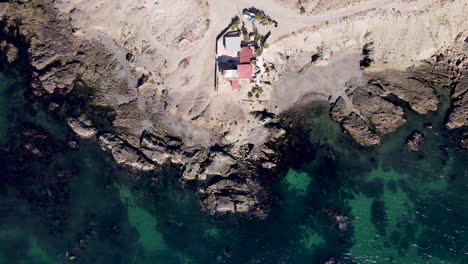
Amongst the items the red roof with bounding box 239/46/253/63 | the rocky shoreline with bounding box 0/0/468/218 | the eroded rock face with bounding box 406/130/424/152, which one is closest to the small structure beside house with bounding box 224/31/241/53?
the red roof with bounding box 239/46/253/63

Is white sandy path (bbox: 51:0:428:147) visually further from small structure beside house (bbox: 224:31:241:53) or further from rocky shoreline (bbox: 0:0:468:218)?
rocky shoreline (bbox: 0:0:468:218)

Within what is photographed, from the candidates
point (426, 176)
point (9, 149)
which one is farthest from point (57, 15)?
point (426, 176)

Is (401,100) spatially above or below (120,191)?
above

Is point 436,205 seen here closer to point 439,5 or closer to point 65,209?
point 439,5

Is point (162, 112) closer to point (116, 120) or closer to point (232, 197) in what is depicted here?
point (116, 120)

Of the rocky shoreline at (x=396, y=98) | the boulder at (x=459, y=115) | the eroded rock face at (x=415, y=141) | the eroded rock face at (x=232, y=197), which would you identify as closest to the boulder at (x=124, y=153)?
the eroded rock face at (x=232, y=197)

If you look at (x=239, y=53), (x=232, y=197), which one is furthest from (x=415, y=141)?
(x=239, y=53)
